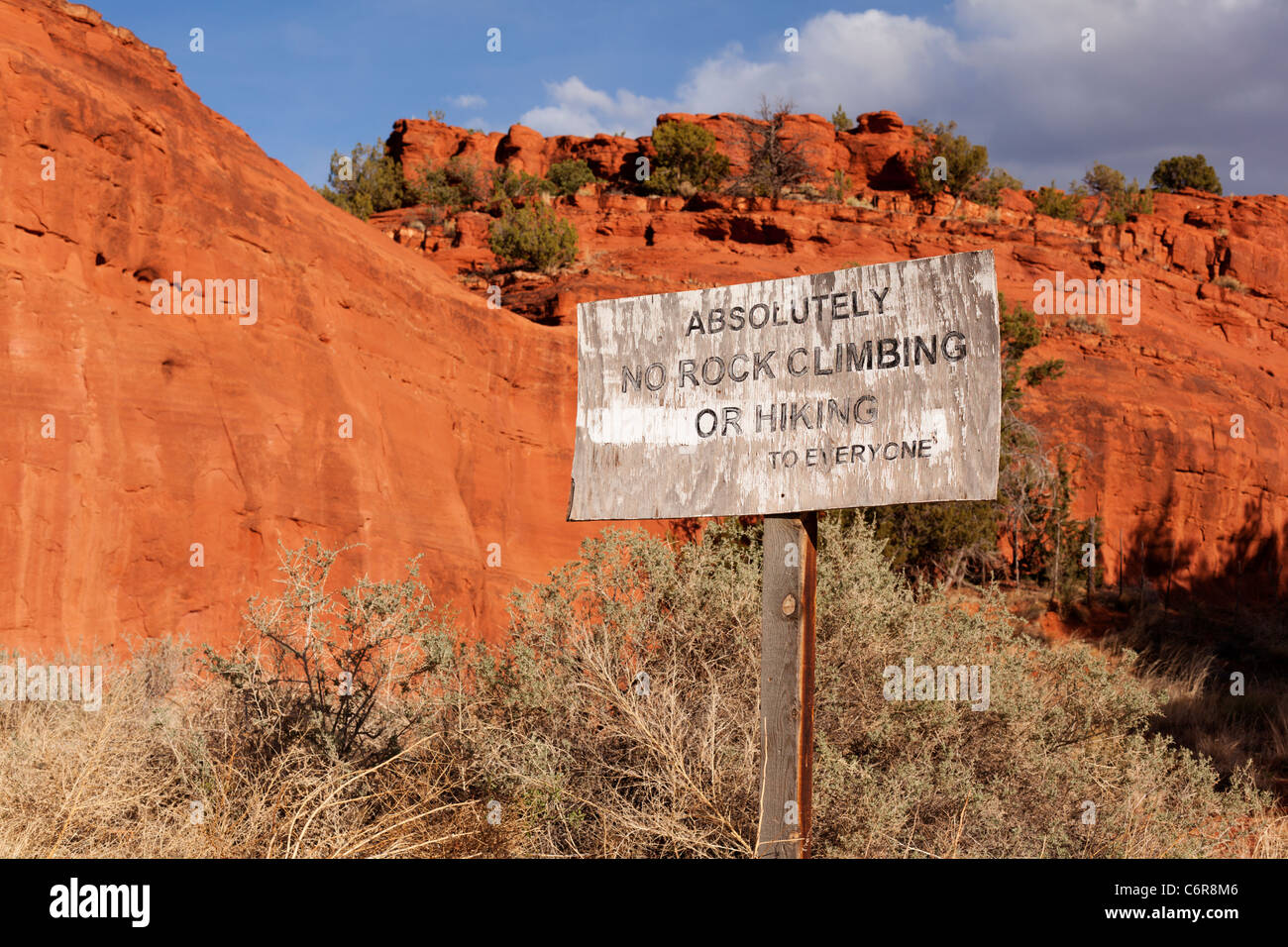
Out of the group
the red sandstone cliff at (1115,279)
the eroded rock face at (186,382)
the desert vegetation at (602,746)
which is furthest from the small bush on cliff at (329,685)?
the red sandstone cliff at (1115,279)

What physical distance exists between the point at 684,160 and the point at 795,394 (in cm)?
2830

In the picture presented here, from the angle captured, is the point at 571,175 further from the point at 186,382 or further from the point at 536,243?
the point at 186,382

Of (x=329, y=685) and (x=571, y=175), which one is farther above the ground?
(x=571, y=175)

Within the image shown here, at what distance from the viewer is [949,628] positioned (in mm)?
5520

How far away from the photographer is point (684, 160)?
29.6m

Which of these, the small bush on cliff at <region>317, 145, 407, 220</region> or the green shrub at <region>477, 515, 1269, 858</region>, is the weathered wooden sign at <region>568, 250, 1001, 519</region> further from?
the small bush on cliff at <region>317, 145, 407, 220</region>

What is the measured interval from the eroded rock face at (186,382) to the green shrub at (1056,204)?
83.6 ft

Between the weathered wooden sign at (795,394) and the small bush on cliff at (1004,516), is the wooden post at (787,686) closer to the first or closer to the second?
the weathered wooden sign at (795,394)

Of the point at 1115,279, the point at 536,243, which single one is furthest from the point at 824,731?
the point at 1115,279

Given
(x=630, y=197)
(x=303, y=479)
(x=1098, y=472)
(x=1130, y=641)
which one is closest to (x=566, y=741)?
(x=303, y=479)

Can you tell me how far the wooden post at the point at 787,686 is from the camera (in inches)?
118

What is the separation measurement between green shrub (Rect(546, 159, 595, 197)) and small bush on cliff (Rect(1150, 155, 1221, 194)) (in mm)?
23682

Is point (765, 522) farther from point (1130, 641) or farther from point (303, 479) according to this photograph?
point (1130, 641)
